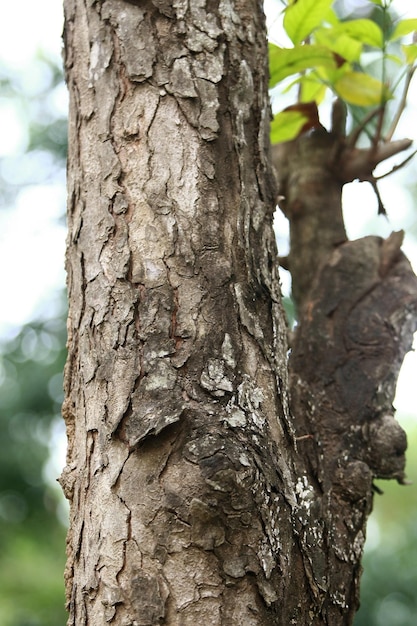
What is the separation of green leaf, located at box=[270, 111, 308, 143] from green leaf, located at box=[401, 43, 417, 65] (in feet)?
0.69

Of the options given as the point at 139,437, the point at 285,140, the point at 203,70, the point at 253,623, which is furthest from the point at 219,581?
the point at 285,140

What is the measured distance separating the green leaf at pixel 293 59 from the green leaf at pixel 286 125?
6cm

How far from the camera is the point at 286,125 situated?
4.11 feet

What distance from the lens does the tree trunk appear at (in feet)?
2.24

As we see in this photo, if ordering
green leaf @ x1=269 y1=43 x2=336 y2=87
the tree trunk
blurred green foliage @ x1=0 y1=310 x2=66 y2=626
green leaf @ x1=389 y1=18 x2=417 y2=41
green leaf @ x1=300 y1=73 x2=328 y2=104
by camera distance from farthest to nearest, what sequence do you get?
blurred green foliage @ x1=0 y1=310 x2=66 y2=626
green leaf @ x1=300 y1=73 x2=328 y2=104
green leaf @ x1=389 y1=18 x2=417 y2=41
green leaf @ x1=269 y1=43 x2=336 y2=87
the tree trunk

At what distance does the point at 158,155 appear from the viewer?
85 centimetres

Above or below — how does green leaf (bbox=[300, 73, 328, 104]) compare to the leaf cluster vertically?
above

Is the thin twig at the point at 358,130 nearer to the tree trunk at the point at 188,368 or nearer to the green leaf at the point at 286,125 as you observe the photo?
the green leaf at the point at 286,125

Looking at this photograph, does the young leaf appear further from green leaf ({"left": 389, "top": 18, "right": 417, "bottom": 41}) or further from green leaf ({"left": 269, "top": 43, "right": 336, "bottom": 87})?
green leaf ({"left": 389, "top": 18, "right": 417, "bottom": 41})

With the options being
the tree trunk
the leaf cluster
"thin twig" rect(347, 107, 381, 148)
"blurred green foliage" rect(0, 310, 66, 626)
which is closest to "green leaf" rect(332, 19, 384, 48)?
the leaf cluster

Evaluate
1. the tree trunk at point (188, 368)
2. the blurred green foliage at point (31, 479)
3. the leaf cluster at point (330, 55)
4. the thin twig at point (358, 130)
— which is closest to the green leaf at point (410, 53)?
the leaf cluster at point (330, 55)

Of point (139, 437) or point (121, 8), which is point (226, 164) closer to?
point (121, 8)

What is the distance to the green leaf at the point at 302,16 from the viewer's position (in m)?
1.15

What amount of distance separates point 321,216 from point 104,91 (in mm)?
491
